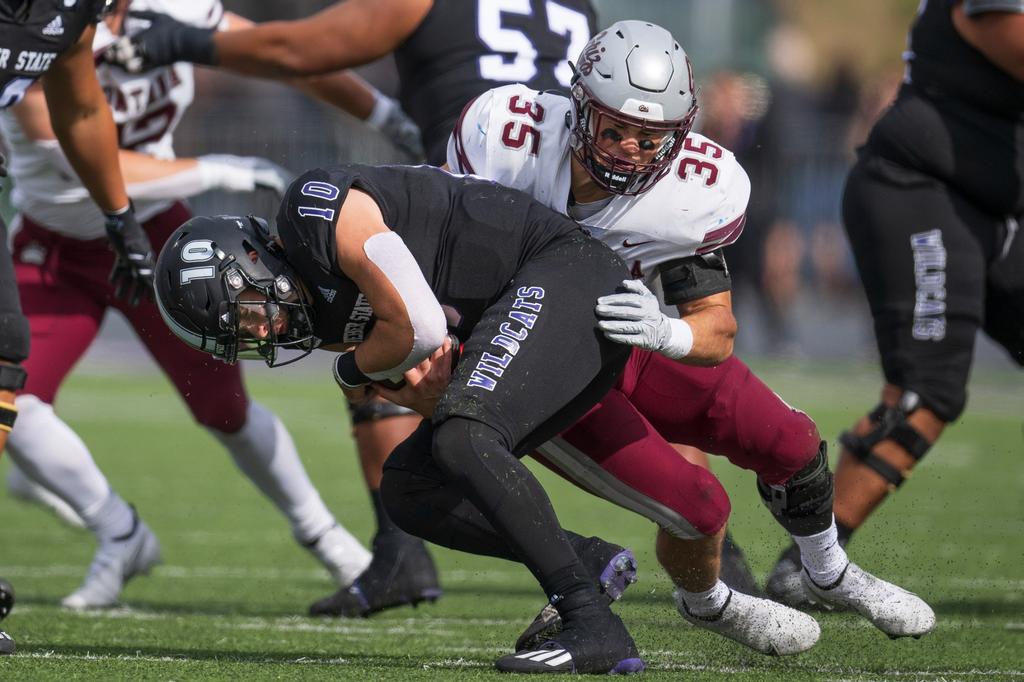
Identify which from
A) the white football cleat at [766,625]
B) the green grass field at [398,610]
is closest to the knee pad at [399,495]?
the green grass field at [398,610]

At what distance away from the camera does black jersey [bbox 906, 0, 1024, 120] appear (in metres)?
4.87

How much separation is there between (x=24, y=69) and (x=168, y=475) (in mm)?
4264

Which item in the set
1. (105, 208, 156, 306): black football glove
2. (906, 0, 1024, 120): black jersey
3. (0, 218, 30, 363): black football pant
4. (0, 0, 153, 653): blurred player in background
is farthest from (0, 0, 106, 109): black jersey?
(906, 0, 1024, 120): black jersey

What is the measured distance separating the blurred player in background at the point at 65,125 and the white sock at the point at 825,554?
1.97 m

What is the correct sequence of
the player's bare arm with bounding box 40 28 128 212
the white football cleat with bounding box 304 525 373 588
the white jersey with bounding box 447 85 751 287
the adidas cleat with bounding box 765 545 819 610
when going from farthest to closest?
the white football cleat with bounding box 304 525 373 588
the adidas cleat with bounding box 765 545 819 610
the player's bare arm with bounding box 40 28 128 212
the white jersey with bounding box 447 85 751 287

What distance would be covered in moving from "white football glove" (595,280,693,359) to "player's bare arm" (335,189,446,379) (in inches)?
14.4

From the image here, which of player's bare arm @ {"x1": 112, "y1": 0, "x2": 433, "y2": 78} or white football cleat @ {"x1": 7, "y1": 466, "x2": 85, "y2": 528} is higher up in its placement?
player's bare arm @ {"x1": 112, "y1": 0, "x2": 433, "y2": 78}

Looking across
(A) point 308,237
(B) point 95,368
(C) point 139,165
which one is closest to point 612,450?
(A) point 308,237

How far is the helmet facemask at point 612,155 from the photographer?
3676mm

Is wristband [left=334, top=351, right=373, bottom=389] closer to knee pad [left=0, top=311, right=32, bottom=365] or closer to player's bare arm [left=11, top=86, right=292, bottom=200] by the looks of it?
knee pad [left=0, top=311, right=32, bottom=365]

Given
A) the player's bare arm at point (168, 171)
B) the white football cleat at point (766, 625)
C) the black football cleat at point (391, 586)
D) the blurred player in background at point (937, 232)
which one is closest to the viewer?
the white football cleat at point (766, 625)

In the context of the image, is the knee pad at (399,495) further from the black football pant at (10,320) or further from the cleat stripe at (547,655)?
the black football pant at (10,320)

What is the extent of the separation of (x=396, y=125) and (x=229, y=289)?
7.38 feet

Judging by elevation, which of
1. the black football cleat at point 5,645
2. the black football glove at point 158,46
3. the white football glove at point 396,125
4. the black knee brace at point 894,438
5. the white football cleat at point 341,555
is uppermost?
the black football glove at point 158,46
